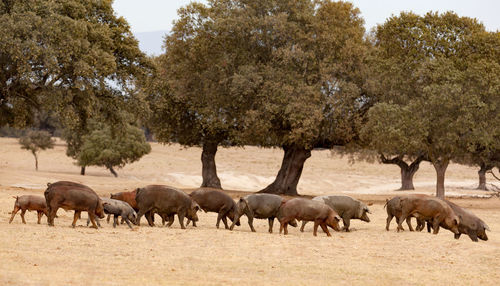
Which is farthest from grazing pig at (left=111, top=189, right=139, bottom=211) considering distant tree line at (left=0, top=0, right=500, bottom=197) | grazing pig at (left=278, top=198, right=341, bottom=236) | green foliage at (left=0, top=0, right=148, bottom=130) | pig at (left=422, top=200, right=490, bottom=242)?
distant tree line at (left=0, top=0, right=500, bottom=197)

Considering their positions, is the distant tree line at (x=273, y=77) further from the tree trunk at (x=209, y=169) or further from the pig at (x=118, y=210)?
the pig at (x=118, y=210)

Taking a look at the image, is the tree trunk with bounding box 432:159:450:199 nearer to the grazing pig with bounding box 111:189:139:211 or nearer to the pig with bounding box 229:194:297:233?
the pig with bounding box 229:194:297:233

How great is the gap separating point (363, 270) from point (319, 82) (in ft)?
78.6

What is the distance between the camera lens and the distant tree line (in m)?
29.3

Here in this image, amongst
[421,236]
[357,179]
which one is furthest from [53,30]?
[357,179]

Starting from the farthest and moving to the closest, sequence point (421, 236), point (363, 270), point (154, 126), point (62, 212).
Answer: point (154, 126), point (62, 212), point (421, 236), point (363, 270)

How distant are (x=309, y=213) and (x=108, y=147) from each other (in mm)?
44011

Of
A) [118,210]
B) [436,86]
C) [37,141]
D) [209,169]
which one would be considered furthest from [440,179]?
[37,141]

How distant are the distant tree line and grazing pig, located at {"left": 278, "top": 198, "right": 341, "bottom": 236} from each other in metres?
14.3

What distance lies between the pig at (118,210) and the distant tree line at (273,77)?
12.0 m

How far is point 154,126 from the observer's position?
41.8 m

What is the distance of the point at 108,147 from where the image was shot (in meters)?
58.8

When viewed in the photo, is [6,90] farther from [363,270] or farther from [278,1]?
[363,270]

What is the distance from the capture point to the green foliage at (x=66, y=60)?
90.3ft
